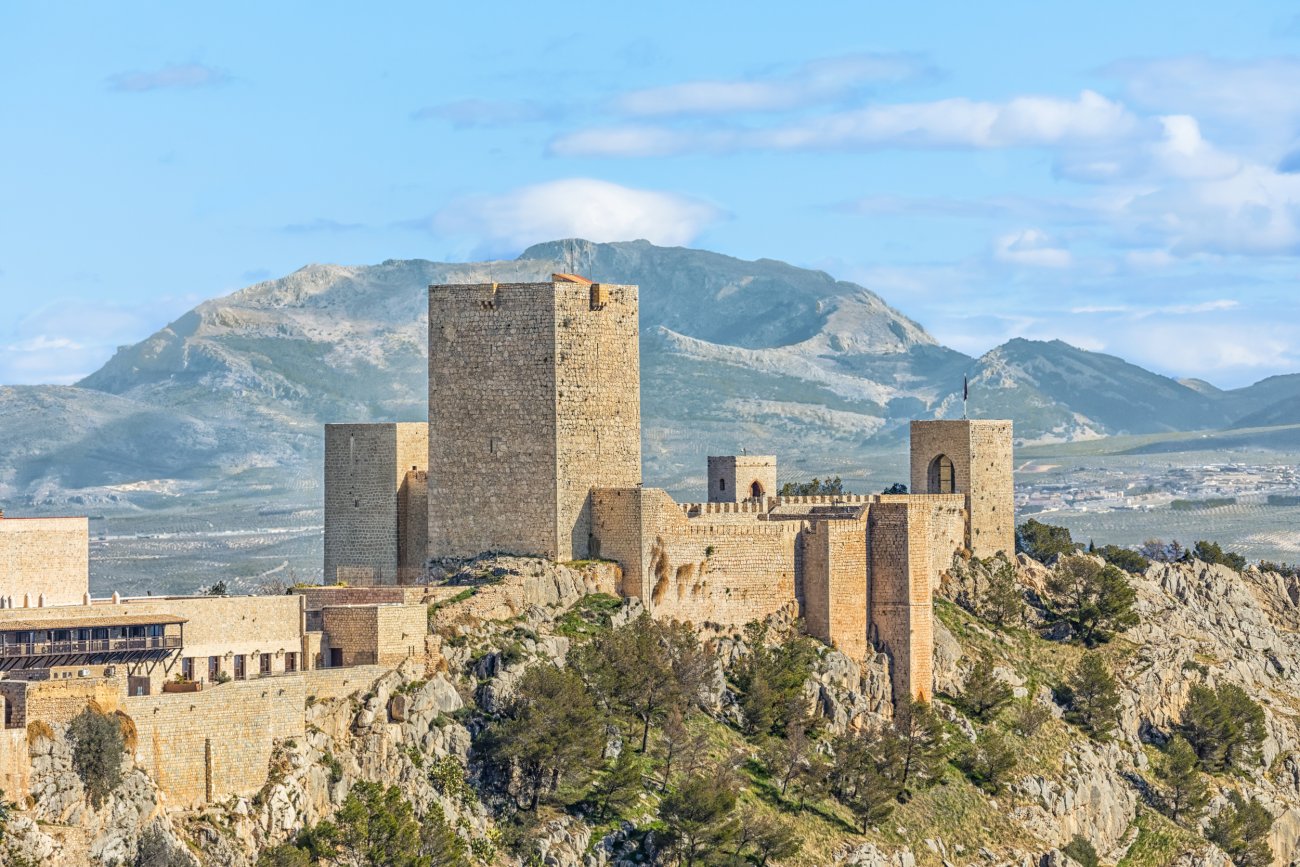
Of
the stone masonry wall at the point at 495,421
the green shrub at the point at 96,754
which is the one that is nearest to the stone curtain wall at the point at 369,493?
the stone masonry wall at the point at 495,421

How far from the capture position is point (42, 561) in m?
70.4

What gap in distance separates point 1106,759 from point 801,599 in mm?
14220

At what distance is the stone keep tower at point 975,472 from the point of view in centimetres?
9831

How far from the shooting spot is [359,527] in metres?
81.6

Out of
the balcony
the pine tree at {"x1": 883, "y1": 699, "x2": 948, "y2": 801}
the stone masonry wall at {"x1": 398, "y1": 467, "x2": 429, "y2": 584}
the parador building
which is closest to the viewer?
the parador building

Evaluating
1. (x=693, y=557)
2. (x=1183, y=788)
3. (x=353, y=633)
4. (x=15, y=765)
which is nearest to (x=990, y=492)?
(x=1183, y=788)

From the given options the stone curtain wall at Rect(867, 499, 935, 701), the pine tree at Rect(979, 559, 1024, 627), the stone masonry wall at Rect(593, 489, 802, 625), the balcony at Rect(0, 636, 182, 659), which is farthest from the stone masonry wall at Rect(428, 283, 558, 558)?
the pine tree at Rect(979, 559, 1024, 627)

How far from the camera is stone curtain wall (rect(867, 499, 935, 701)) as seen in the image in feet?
279

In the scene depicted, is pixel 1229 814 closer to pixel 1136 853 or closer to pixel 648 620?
pixel 1136 853

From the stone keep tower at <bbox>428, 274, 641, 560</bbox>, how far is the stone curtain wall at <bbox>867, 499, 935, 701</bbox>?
10974mm

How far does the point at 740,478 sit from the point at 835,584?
12.1 metres

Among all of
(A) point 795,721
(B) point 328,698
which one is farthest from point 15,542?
(A) point 795,721

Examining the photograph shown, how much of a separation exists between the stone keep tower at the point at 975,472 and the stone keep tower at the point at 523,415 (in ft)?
76.7

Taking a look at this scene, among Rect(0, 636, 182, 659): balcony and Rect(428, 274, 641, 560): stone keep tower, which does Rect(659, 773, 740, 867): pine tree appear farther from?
Rect(0, 636, 182, 659): balcony
